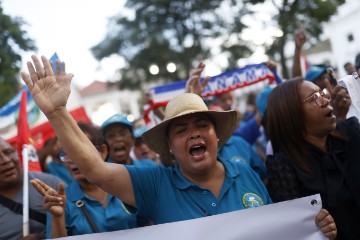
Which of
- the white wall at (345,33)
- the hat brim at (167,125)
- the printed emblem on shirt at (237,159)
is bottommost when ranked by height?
the printed emblem on shirt at (237,159)

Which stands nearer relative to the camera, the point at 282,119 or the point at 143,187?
the point at 143,187

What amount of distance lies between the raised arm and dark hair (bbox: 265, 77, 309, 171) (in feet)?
3.56

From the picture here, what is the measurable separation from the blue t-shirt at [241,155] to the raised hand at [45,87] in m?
1.80

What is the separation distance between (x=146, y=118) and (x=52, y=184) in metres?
2.26

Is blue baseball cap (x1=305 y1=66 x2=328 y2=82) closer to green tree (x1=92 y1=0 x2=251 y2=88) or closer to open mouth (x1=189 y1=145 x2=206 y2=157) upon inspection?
open mouth (x1=189 y1=145 x2=206 y2=157)

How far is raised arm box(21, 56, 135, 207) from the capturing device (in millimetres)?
1967

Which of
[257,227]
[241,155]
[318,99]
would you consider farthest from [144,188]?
[241,155]

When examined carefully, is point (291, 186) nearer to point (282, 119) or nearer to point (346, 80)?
point (282, 119)

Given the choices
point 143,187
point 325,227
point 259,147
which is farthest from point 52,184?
point 259,147

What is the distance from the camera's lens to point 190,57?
20984 millimetres

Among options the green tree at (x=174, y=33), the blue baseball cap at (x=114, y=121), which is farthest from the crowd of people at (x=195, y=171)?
the green tree at (x=174, y=33)

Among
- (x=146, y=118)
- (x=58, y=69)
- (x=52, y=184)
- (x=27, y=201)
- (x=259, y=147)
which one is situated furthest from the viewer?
(x=259, y=147)

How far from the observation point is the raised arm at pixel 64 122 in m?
1.97

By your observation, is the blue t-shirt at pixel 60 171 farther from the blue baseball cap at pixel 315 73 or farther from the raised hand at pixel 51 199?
the blue baseball cap at pixel 315 73
